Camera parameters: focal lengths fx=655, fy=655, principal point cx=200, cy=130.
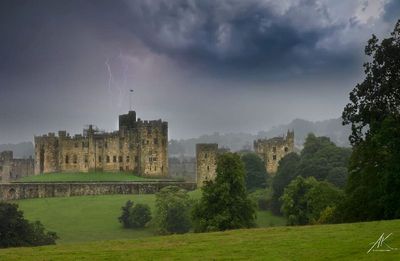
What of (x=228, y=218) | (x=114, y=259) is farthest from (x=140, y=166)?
(x=114, y=259)

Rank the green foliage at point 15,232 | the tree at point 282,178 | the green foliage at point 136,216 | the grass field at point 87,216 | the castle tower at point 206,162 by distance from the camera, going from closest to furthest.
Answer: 1. the green foliage at point 15,232
2. the grass field at point 87,216
3. the green foliage at point 136,216
4. the tree at point 282,178
5. the castle tower at point 206,162

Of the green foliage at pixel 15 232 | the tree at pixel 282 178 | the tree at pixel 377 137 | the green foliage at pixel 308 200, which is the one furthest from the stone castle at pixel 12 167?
the tree at pixel 377 137

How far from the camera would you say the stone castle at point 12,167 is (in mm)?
181000

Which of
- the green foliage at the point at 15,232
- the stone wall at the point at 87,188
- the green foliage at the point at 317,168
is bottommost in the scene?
the green foliage at the point at 15,232

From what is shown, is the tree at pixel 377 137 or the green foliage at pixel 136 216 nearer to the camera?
the tree at pixel 377 137

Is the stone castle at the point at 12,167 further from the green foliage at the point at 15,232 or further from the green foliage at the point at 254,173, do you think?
the green foliage at the point at 15,232

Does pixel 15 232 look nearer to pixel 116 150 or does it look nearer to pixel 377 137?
pixel 377 137

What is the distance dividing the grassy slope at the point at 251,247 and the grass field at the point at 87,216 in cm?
4324

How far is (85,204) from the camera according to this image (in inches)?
4117

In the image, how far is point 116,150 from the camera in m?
131

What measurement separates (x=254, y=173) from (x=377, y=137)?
260 feet

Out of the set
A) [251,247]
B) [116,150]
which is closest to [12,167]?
[116,150]

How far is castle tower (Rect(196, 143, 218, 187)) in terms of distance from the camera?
11956cm

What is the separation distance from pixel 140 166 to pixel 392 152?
85.0 meters
